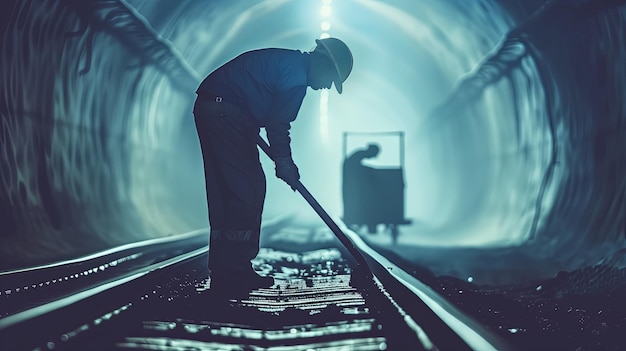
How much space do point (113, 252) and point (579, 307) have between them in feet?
15.0

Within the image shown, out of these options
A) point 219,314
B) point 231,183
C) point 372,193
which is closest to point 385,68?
point 372,193

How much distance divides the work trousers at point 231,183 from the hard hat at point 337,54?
67cm

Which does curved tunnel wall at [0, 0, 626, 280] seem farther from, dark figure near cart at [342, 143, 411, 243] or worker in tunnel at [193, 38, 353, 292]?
worker in tunnel at [193, 38, 353, 292]

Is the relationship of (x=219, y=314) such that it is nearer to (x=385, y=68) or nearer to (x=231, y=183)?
(x=231, y=183)

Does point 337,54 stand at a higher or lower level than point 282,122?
higher

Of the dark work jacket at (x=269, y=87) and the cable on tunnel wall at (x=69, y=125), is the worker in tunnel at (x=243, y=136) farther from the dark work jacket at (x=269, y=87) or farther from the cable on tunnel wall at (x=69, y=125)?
the cable on tunnel wall at (x=69, y=125)

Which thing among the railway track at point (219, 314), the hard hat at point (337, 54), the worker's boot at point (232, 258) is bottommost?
the railway track at point (219, 314)

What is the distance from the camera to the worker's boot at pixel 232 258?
5551 millimetres

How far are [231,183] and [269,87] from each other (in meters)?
0.68

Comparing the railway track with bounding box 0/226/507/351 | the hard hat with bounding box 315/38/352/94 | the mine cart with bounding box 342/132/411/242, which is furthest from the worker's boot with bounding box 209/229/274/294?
the mine cart with bounding box 342/132/411/242

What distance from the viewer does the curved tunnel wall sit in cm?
805

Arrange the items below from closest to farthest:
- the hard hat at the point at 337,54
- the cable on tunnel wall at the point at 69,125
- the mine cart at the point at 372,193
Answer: the hard hat at the point at 337,54 < the cable on tunnel wall at the point at 69,125 < the mine cart at the point at 372,193

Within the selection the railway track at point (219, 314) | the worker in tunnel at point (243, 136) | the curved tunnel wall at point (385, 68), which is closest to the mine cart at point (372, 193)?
the curved tunnel wall at point (385, 68)

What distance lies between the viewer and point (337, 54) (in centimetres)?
588
